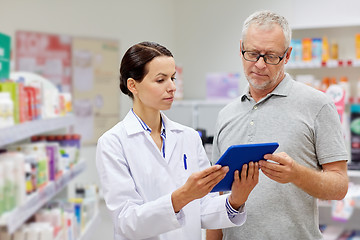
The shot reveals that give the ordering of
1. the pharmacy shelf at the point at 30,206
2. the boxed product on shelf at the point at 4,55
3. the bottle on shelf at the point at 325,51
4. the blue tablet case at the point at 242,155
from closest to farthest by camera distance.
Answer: the blue tablet case at the point at 242,155 < the pharmacy shelf at the point at 30,206 < the boxed product on shelf at the point at 4,55 < the bottle on shelf at the point at 325,51

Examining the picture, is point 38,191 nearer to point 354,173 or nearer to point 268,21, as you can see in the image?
point 268,21

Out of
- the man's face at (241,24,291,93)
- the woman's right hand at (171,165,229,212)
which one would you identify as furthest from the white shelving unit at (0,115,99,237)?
the man's face at (241,24,291,93)

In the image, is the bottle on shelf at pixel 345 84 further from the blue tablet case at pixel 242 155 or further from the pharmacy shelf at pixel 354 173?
the blue tablet case at pixel 242 155

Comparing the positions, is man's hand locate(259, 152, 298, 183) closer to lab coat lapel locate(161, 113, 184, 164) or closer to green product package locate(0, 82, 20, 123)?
lab coat lapel locate(161, 113, 184, 164)

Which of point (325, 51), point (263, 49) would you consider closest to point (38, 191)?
point (263, 49)

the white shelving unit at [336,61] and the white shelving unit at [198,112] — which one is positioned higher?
the white shelving unit at [336,61]

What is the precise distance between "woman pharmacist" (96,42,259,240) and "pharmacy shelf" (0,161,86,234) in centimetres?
75

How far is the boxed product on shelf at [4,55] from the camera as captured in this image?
278 centimetres

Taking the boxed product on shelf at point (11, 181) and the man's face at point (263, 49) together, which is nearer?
the man's face at point (263, 49)

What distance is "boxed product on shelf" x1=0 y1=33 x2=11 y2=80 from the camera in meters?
2.78

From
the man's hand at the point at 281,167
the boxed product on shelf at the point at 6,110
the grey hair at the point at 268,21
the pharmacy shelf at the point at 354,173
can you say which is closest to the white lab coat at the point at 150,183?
the man's hand at the point at 281,167

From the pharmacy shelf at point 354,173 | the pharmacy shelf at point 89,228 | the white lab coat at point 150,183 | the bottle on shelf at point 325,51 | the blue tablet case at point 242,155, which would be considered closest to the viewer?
the blue tablet case at point 242,155

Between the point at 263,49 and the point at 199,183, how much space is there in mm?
746

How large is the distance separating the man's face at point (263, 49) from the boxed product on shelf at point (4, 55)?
5.08ft
